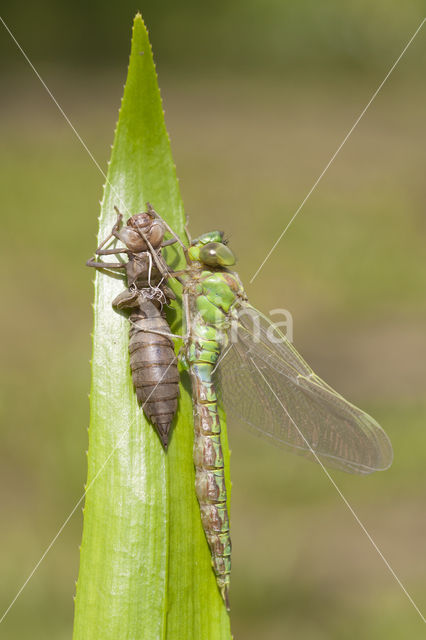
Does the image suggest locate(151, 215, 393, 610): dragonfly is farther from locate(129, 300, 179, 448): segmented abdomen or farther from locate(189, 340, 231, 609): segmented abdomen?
locate(129, 300, 179, 448): segmented abdomen

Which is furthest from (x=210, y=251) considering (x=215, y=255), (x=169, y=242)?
(x=169, y=242)

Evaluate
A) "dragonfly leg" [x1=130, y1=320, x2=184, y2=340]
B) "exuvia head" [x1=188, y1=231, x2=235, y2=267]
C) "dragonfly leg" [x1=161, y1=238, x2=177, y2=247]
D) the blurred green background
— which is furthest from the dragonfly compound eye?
the blurred green background

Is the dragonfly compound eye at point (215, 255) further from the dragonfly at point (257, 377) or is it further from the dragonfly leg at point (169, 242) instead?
the dragonfly leg at point (169, 242)

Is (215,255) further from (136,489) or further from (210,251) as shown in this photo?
(136,489)

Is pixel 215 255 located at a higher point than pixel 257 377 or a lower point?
higher

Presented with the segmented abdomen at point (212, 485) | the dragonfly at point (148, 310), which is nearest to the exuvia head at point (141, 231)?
the dragonfly at point (148, 310)

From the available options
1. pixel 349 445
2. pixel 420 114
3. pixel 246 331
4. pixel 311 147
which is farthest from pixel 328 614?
pixel 420 114

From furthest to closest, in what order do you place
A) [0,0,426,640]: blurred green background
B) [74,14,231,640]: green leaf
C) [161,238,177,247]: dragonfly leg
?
[0,0,426,640]: blurred green background
[161,238,177,247]: dragonfly leg
[74,14,231,640]: green leaf
